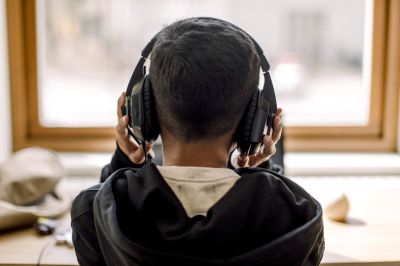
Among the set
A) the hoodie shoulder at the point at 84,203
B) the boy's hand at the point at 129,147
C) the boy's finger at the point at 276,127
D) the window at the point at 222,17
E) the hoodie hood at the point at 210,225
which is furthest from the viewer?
the window at the point at 222,17

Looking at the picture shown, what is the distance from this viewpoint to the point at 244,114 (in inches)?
33.9

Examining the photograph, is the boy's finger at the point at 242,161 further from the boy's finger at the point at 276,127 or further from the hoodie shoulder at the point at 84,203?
the hoodie shoulder at the point at 84,203

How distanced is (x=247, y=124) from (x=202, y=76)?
0.12 metres

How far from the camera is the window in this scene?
1.97 m

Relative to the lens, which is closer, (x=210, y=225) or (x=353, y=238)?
(x=210, y=225)

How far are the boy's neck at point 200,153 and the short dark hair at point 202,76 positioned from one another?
0.04 ft

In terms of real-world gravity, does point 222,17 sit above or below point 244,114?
above

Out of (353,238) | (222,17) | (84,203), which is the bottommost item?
(353,238)

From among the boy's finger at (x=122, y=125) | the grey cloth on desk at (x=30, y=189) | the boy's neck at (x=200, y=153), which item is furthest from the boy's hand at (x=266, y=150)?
the grey cloth on desk at (x=30, y=189)

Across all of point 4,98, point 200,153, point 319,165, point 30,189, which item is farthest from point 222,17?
point 200,153

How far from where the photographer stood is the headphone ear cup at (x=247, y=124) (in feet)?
2.81

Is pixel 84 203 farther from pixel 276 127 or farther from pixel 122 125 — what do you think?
pixel 276 127

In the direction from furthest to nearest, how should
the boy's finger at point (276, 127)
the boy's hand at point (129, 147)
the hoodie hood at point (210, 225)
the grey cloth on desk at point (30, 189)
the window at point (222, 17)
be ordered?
1. the window at point (222, 17)
2. the grey cloth on desk at point (30, 189)
3. the boy's hand at point (129, 147)
4. the boy's finger at point (276, 127)
5. the hoodie hood at point (210, 225)

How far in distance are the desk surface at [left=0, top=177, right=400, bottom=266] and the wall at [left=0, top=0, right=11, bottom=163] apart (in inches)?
14.7
